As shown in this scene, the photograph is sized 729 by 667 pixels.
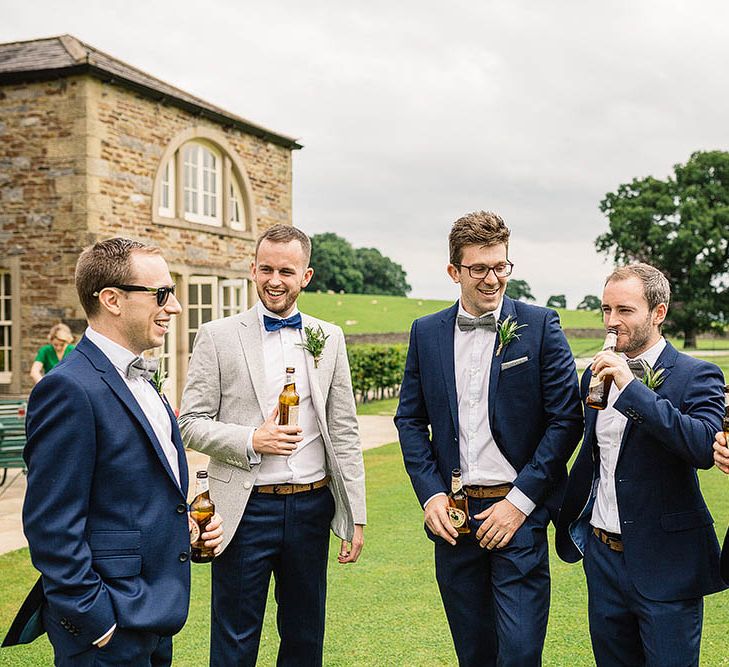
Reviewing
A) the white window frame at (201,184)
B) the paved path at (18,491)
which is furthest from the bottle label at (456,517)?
the white window frame at (201,184)

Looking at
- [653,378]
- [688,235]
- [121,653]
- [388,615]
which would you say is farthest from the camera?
[688,235]

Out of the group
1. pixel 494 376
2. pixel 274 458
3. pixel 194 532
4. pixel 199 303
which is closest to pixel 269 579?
→ pixel 274 458

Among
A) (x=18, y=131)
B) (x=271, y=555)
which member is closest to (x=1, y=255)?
(x=18, y=131)

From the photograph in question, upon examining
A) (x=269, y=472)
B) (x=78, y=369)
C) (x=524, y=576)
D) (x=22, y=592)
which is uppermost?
(x=78, y=369)

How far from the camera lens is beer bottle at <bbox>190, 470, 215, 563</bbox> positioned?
10.7 ft

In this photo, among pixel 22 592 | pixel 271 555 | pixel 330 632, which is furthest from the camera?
pixel 22 592

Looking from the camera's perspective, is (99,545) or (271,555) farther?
(271,555)

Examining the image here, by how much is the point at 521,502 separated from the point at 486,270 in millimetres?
1064

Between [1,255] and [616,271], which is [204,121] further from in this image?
[616,271]

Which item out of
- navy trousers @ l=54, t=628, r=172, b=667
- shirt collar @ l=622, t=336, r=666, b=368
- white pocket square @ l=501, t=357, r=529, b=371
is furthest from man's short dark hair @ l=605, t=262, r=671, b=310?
navy trousers @ l=54, t=628, r=172, b=667

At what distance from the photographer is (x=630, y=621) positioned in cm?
343

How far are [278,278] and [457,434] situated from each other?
1145mm

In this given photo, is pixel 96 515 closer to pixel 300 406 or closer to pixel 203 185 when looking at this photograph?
pixel 300 406

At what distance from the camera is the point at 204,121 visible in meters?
16.4
